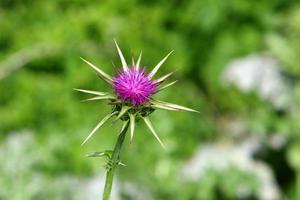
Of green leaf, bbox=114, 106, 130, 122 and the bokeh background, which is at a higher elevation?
the bokeh background

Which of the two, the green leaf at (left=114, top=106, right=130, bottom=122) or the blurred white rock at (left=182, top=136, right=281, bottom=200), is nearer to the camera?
the green leaf at (left=114, top=106, right=130, bottom=122)

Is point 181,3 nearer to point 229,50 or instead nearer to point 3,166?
point 229,50

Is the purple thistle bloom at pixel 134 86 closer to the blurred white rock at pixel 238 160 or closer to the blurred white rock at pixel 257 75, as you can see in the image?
the blurred white rock at pixel 238 160

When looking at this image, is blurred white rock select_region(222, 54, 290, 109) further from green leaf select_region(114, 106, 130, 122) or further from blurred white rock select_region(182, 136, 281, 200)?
green leaf select_region(114, 106, 130, 122)

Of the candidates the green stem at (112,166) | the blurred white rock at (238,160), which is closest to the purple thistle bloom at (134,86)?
the green stem at (112,166)

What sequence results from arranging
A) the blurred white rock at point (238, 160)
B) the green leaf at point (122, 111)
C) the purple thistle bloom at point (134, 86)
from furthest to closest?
the blurred white rock at point (238, 160) < the purple thistle bloom at point (134, 86) < the green leaf at point (122, 111)

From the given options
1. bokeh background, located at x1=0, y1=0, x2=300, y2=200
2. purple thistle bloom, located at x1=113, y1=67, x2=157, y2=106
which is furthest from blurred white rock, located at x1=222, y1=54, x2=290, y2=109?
purple thistle bloom, located at x1=113, y1=67, x2=157, y2=106
